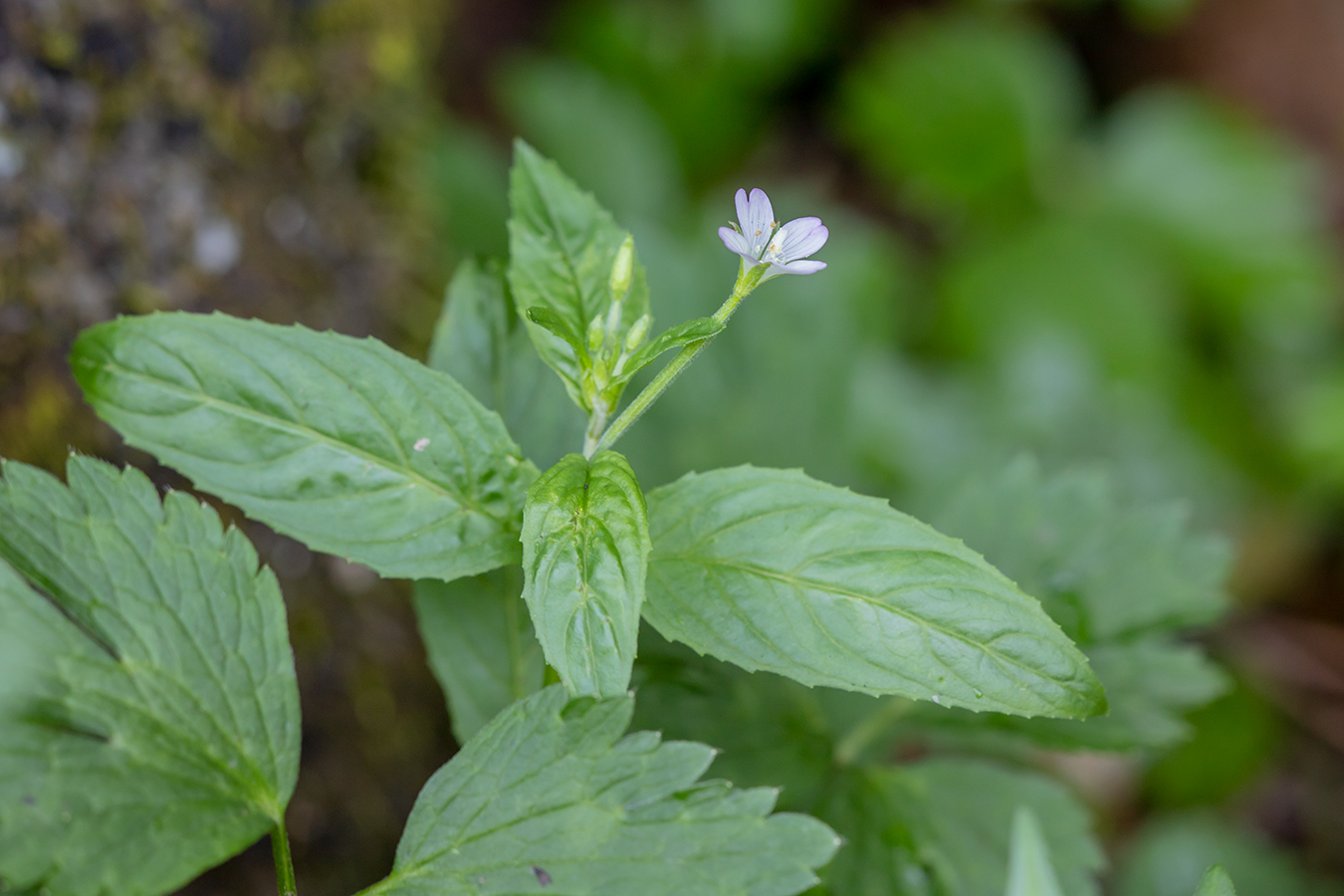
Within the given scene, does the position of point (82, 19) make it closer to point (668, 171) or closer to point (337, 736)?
point (337, 736)

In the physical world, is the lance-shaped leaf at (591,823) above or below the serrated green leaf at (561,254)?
below

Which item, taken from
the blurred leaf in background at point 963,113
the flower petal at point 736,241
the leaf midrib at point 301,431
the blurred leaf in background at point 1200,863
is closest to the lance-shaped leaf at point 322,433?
the leaf midrib at point 301,431

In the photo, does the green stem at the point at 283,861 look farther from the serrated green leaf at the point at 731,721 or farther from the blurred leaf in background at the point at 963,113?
the blurred leaf in background at the point at 963,113

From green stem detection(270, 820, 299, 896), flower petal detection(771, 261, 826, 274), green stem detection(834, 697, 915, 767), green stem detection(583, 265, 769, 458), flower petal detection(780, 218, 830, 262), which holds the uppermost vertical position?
flower petal detection(780, 218, 830, 262)

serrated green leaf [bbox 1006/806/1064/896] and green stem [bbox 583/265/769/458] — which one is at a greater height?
green stem [bbox 583/265/769/458]

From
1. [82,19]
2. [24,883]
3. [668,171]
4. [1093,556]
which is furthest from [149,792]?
[668,171]

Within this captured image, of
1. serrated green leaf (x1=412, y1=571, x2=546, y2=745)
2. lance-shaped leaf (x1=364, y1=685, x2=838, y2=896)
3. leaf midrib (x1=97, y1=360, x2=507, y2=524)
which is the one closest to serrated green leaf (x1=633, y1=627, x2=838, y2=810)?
serrated green leaf (x1=412, y1=571, x2=546, y2=745)

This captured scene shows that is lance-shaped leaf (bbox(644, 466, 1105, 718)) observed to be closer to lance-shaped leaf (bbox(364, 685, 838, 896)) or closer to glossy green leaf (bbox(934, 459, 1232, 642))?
lance-shaped leaf (bbox(364, 685, 838, 896))
